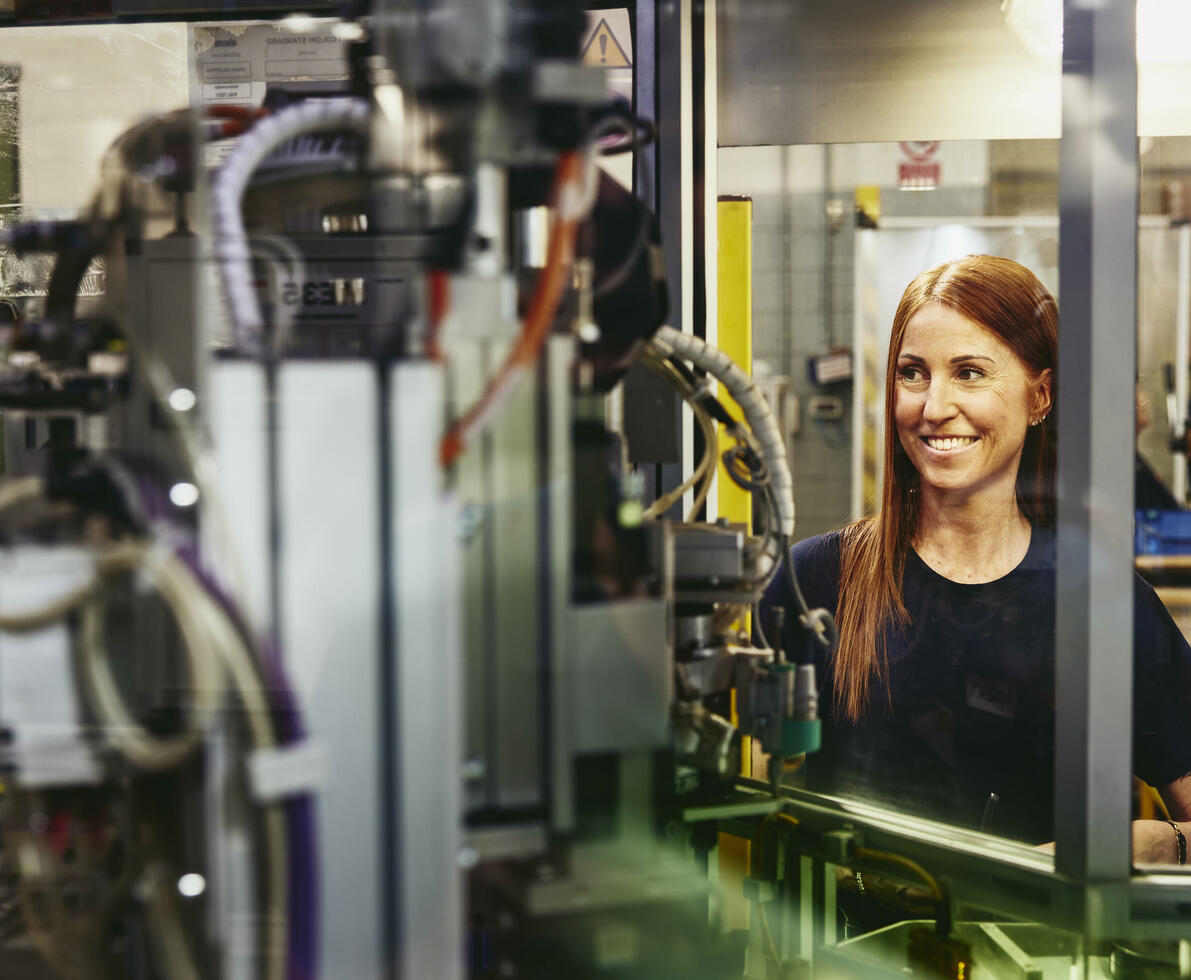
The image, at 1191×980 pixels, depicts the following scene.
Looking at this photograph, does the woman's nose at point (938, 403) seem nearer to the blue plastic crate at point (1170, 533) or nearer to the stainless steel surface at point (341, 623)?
the blue plastic crate at point (1170, 533)

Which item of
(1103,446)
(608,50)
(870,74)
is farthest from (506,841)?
(870,74)

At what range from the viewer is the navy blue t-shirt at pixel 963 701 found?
1775mm

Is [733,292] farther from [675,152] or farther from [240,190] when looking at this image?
[240,190]

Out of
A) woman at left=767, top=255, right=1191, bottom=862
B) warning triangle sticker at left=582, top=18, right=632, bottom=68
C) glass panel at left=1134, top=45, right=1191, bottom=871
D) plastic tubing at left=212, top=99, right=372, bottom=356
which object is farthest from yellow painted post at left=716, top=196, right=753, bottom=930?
plastic tubing at left=212, top=99, right=372, bottom=356

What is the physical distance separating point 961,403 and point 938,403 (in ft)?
0.14

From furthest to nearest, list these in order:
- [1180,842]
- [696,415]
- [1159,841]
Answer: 1. [1180,842]
2. [1159,841]
3. [696,415]

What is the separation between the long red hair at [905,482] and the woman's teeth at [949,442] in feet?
0.22

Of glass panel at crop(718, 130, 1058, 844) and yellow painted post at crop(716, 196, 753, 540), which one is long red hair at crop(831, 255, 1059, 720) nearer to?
glass panel at crop(718, 130, 1058, 844)

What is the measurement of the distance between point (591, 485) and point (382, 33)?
16.8 inches

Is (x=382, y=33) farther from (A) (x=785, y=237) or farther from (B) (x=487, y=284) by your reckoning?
(A) (x=785, y=237)

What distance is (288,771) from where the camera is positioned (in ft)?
2.65

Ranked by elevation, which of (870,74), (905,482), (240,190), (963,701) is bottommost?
(963,701)

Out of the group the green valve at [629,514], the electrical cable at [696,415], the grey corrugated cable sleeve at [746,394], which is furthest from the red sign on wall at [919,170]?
the green valve at [629,514]

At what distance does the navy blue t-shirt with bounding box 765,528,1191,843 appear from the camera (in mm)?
1775
